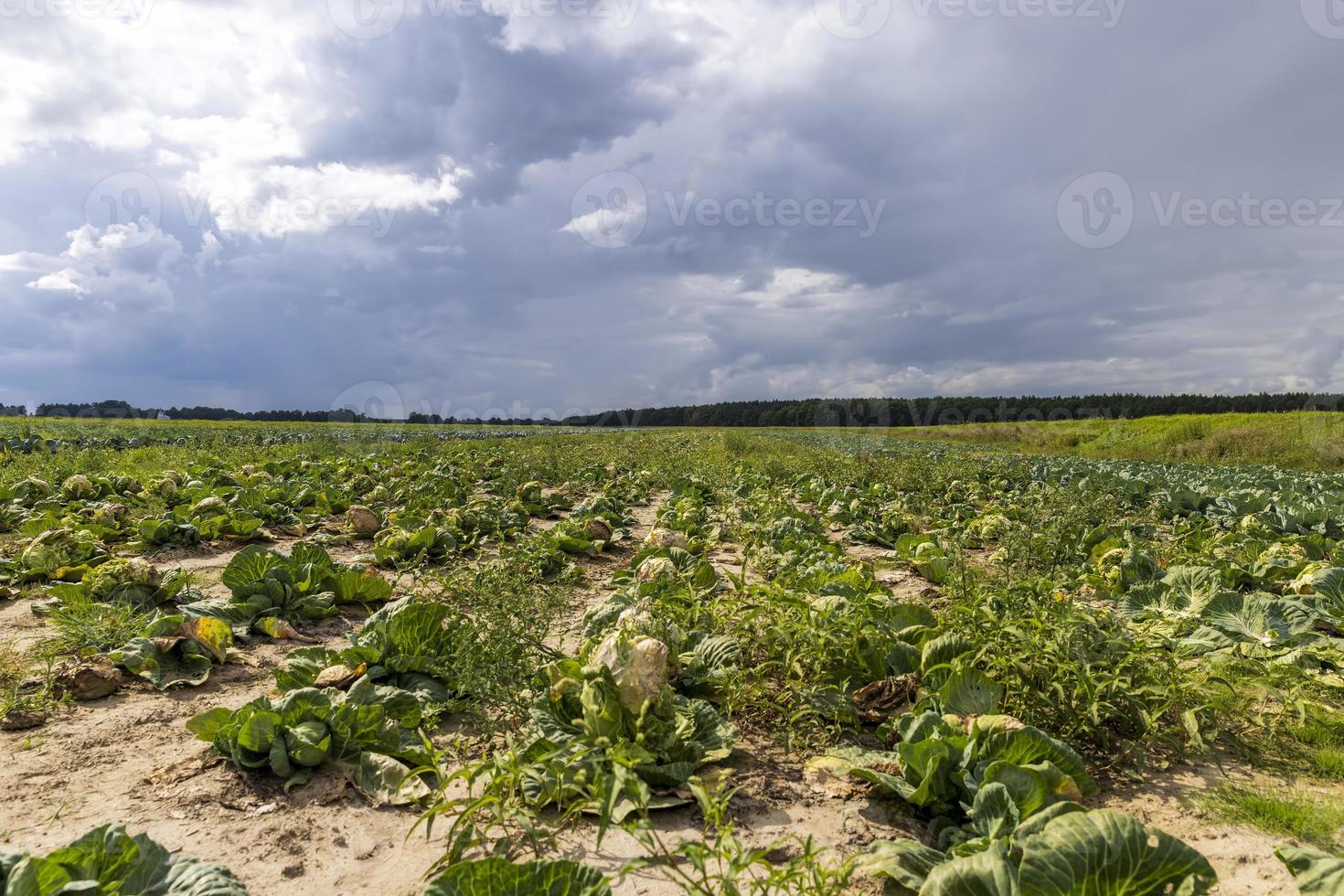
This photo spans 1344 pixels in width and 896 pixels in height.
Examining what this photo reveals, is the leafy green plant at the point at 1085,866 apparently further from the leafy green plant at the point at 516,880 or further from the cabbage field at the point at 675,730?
the leafy green plant at the point at 516,880

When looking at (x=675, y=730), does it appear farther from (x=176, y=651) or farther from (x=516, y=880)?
(x=176, y=651)

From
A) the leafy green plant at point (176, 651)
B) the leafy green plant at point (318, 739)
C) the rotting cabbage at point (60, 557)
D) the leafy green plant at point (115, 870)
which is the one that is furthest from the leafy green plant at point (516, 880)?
the rotting cabbage at point (60, 557)

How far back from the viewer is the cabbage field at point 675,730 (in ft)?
6.41

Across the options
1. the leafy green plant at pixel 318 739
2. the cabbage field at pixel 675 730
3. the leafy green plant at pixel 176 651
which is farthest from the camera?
the leafy green plant at pixel 176 651

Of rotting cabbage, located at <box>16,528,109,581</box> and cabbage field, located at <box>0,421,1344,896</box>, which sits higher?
rotting cabbage, located at <box>16,528,109,581</box>

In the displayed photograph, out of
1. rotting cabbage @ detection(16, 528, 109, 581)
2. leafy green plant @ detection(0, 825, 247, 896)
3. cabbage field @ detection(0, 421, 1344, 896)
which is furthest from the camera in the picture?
rotting cabbage @ detection(16, 528, 109, 581)

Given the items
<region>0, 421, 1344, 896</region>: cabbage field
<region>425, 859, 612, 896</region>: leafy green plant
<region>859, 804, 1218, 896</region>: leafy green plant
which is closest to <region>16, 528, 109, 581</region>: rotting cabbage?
<region>0, 421, 1344, 896</region>: cabbage field

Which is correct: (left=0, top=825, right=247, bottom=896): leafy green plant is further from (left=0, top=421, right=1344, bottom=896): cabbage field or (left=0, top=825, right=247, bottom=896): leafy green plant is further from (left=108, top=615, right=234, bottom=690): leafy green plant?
(left=108, top=615, right=234, bottom=690): leafy green plant

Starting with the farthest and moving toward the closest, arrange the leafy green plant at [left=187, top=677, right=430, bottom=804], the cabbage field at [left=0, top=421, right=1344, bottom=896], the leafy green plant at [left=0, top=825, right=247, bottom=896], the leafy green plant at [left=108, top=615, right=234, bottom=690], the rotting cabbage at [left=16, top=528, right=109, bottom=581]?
the rotting cabbage at [left=16, top=528, right=109, bottom=581] → the leafy green plant at [left=108, top=615, right=234, bottom=690] → the leafy green plant at [left=187, top=677, right=430, bottom=804] → the cabbage field at [left=0, top=421, right=1344, bottom=896] → the leafy green plant at [left=0, top=825, right=247, bottom=896]

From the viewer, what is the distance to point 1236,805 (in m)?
2.41

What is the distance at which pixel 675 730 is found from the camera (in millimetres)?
2662

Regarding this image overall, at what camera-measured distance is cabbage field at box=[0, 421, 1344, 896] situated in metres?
1.95

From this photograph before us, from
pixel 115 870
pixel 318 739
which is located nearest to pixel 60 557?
pixel 318 739

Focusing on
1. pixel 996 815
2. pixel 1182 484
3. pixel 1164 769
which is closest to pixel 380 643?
pixel 996 815
